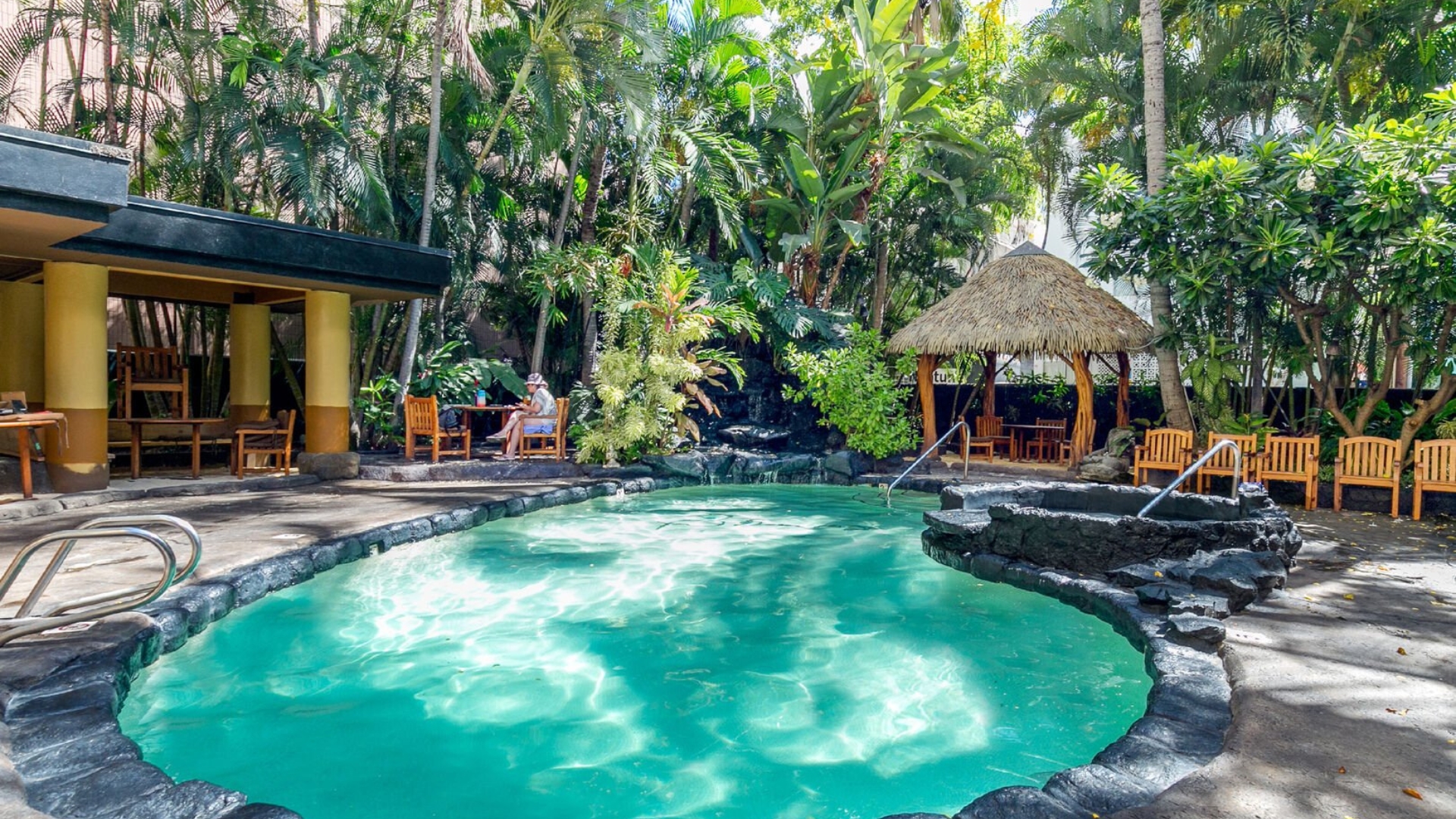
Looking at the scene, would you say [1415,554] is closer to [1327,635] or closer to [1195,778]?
[1327,635]

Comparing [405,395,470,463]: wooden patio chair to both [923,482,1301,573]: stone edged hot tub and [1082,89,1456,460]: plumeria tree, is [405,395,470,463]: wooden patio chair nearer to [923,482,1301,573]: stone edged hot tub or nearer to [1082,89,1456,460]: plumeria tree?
[923,482,1301,573]: stone edged hot tub

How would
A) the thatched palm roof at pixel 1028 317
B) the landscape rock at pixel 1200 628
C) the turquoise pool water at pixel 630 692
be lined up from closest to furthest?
the turquoise pool water at pixel 630 692 → the landscape rock at pixel 1200 628 → the thatched palm roof at pixel 1028 317

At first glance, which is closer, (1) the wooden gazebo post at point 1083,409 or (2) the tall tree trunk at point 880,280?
(1) the wooden gazebo post at point 1083,409

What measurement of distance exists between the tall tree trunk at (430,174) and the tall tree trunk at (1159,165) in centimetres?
908

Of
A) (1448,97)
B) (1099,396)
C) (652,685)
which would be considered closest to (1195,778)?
(652,685)

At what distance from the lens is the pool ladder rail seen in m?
3.34

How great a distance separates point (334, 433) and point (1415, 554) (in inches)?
422

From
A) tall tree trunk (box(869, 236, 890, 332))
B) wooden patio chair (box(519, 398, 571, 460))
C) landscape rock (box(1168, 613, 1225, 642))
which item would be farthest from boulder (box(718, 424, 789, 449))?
landscape rock (box(1168, 613, 1225, 642))

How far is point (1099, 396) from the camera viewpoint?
49.8 ft

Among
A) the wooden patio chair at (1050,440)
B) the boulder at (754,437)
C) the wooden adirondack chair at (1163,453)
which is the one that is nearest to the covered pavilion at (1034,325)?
the wooden patio chair at (1050,440)

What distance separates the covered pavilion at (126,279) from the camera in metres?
6.53

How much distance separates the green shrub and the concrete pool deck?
556 cm

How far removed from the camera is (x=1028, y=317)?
41.0 feet

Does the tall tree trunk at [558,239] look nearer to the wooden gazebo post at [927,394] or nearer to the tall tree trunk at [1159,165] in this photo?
the wooden gazebo post at [927,394]
